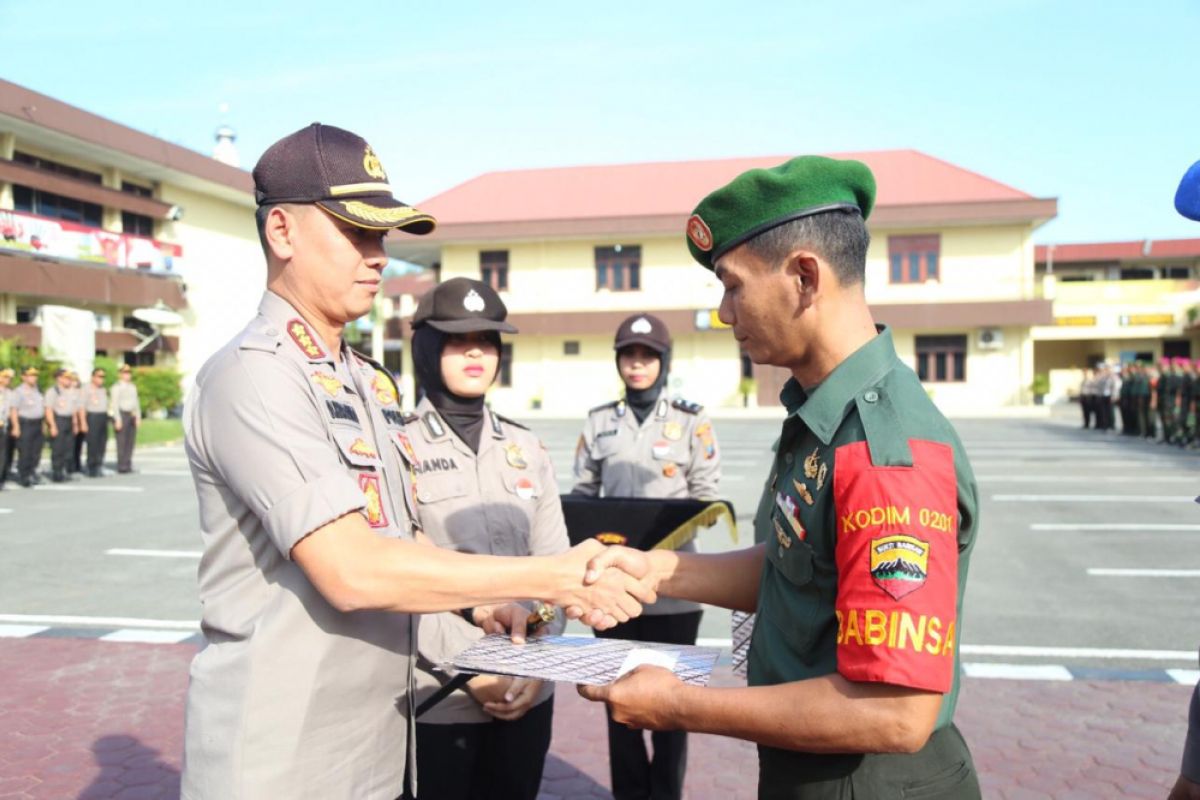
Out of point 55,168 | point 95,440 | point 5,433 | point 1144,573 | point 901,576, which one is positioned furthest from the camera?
point 55,168

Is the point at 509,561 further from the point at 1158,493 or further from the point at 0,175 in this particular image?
the point at 0,175

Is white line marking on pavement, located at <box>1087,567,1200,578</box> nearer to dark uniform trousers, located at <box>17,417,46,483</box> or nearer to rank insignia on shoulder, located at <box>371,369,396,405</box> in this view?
rank insignia on shoulder, located at <box>371,369,396,405</box>

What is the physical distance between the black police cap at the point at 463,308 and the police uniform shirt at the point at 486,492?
0.31 m

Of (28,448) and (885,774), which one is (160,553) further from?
(885,774)

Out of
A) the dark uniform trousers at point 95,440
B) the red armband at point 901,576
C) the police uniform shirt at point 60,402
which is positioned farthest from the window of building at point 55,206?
the red armband at point 901,576

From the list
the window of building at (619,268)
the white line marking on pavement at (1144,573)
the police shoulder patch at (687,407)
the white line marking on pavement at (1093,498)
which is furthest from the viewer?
the window of building at (619,268)

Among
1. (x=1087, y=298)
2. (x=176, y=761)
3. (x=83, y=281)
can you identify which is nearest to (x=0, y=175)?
(x=83, y=281)

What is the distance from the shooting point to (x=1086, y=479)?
14234 mm

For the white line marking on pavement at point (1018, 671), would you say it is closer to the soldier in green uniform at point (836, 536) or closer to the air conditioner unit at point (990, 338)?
the soldier in green uniform at point (836, 536)

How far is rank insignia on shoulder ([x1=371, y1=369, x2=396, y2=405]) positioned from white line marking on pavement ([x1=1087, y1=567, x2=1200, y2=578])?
738cm

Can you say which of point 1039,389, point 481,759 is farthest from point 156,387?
point 1039,389

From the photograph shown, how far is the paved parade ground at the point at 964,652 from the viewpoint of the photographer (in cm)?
412

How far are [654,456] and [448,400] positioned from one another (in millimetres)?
1655

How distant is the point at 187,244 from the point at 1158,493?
27.6 m
